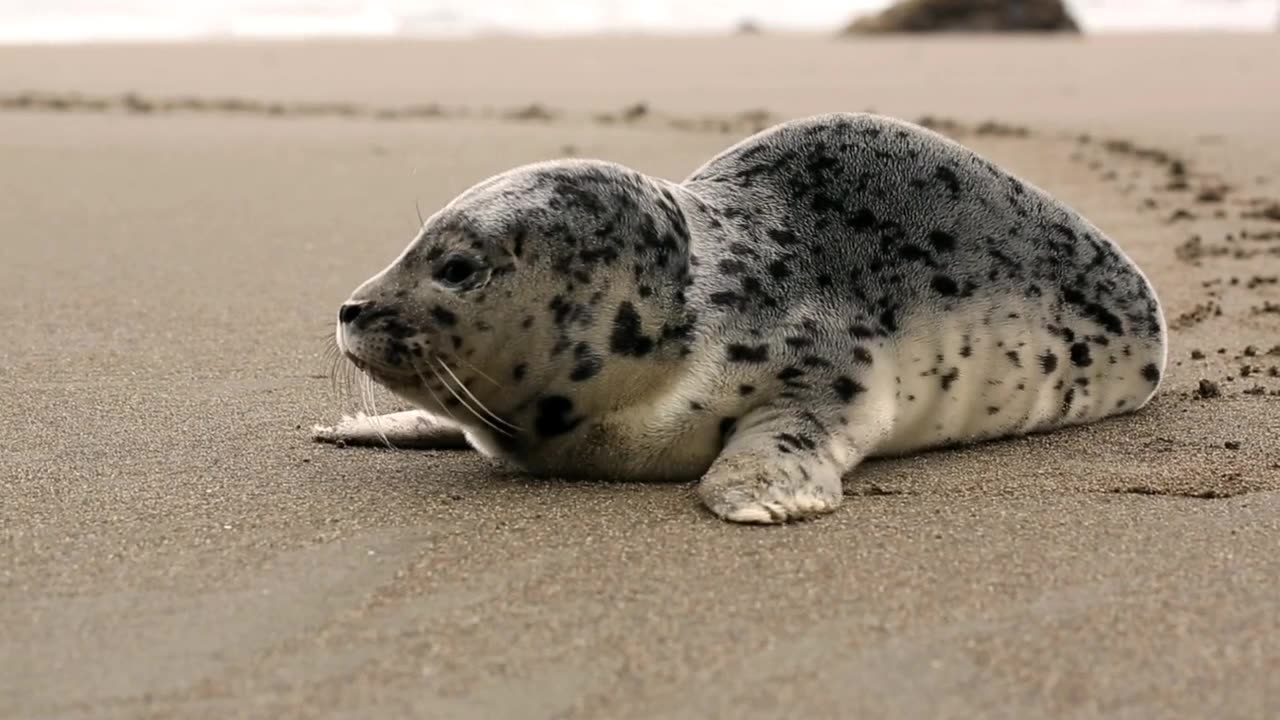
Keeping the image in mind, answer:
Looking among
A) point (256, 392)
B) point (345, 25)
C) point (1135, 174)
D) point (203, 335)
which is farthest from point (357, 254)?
point (345, 25)

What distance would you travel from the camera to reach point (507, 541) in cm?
274

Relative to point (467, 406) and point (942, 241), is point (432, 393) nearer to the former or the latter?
point (467, 406)

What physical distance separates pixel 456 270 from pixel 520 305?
0.49 feet

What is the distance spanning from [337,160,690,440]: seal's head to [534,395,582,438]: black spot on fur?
16 millimetres

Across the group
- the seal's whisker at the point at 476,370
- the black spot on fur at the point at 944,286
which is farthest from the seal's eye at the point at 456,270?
the black spot on fur at the point at 944,286

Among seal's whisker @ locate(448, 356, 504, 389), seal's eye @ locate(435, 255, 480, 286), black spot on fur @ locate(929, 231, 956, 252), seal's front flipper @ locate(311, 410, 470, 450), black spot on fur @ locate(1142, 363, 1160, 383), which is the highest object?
black spot on fur @ locate(929, 231, 956, 252)

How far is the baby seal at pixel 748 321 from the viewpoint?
10.1 feet

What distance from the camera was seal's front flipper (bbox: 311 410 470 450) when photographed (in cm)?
351

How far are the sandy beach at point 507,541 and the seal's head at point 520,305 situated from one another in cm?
21

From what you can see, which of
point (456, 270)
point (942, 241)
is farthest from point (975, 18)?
point (456, 270)

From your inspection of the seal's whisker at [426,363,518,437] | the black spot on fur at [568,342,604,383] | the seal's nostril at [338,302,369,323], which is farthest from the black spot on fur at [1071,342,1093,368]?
the seal's nostril at [338,302,369,323]

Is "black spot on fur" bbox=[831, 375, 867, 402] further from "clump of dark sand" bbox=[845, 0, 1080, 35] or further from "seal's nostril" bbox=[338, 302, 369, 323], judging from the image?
"clump of dark sand" bbox=[845, 0, 1080, 35]

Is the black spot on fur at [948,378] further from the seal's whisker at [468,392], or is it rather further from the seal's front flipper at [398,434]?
the seal's front flipper at [398,434]

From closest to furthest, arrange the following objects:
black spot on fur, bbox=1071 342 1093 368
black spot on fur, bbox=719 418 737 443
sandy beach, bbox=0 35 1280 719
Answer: sandy beach, bbox=0 35 1280 719, black spot on fur, bbox=719 418 737 443, black spot on fur, bbox=1071 342 1093 368
